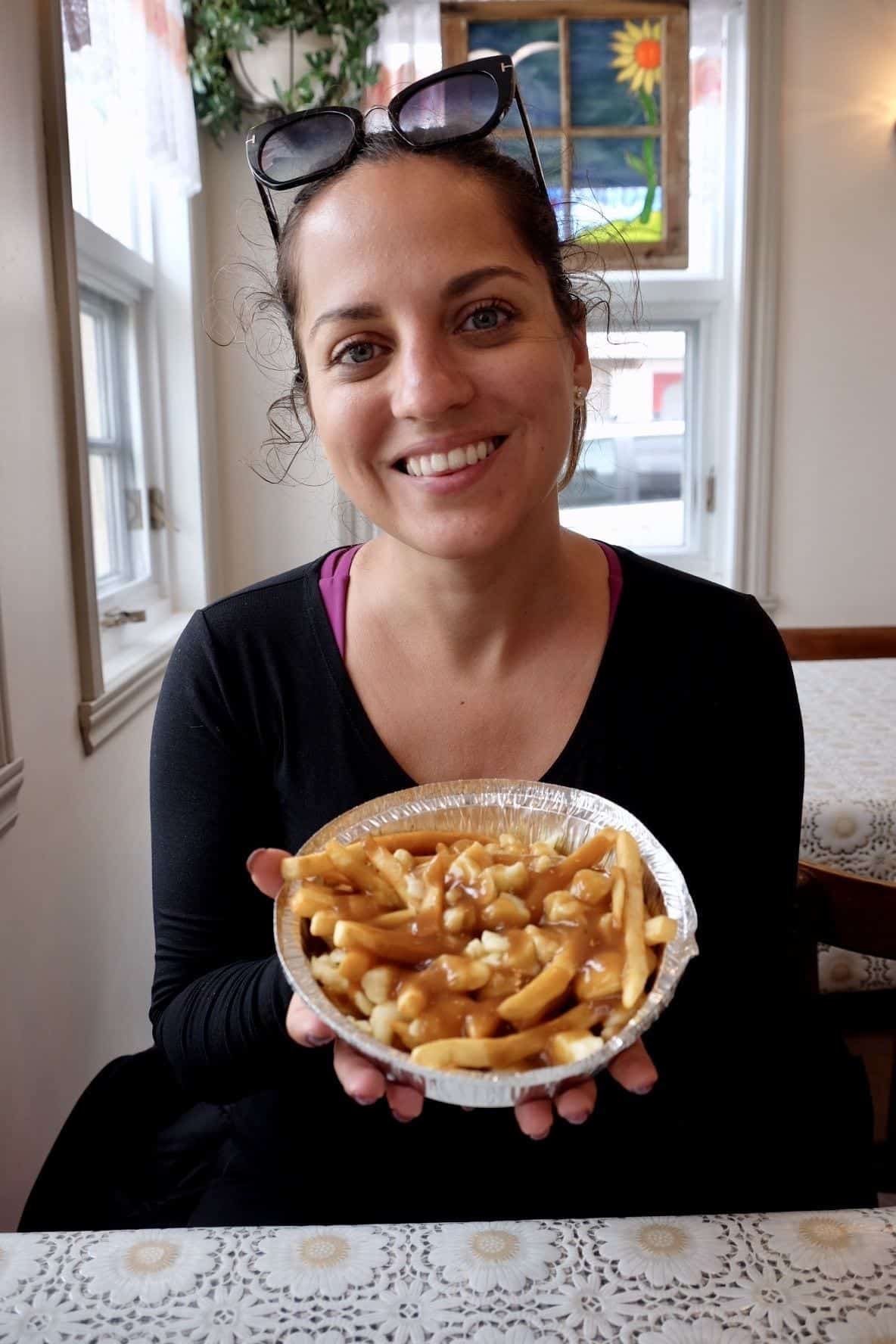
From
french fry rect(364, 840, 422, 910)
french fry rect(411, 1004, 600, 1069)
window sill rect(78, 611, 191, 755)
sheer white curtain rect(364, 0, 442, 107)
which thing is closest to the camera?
french fry rect(411, 1004, 600, 1069)

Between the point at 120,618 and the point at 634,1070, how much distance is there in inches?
79.4

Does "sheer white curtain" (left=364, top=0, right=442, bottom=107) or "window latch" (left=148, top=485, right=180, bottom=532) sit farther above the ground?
"sheer white curtain" (left=364, top=0, right=442, bottom=107)

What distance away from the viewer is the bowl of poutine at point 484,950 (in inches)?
22.0

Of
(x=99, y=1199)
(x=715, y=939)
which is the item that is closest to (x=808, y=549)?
(x=715, y=939)

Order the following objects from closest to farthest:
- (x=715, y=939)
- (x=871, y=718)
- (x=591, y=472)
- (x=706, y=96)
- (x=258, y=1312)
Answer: (x=258, y=1312) < (x=715, y=939) < (x=871, y=718) < (x=706, y=96) < (x=591, y=472)

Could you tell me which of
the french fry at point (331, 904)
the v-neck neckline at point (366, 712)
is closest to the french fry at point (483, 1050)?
the french fry at point (331, 904)

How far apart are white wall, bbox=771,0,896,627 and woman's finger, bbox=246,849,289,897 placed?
2.82m

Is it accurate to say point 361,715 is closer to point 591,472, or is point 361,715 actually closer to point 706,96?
point 591,472

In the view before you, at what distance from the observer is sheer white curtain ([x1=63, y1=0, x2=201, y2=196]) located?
197 centimetres

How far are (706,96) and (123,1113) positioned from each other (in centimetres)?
306

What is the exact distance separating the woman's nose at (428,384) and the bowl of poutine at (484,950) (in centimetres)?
37

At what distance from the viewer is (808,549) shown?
3.23 metres

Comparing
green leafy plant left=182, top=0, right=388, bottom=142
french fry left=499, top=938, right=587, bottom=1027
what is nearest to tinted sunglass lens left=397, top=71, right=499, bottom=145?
french fry left=499, top=938, right=587, bottom=1027

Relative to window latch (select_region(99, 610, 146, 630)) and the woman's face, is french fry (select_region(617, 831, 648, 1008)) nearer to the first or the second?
the woman's face
